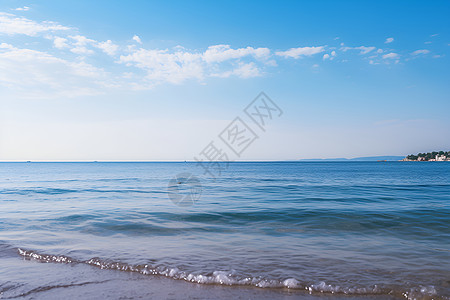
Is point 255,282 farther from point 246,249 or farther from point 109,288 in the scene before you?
point 109,288

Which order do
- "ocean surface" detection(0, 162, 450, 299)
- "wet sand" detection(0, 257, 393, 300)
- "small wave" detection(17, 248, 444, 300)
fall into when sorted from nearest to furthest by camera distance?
"wet sand" detection(0, 257, 393, 300)
"small wave" detection(17, 248, 444, 300)
"ocean surface" detection(0, 162, 450, 299)

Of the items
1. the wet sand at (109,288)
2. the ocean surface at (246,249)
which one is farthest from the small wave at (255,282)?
the wet sand at (109,288)

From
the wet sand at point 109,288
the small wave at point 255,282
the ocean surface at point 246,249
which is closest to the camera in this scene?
the wet sand at point 109,288

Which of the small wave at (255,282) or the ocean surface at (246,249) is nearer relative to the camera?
the small wave at (255,282)

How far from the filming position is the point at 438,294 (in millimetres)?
6613

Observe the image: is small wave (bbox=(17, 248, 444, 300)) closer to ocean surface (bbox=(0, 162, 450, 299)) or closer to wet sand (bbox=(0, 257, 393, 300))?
ocean surface (bbox=(0, 162, 450, 299))

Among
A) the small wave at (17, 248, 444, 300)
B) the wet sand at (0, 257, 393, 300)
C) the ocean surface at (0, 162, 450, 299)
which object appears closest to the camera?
the wet sand at (0, 257, 393, 300)

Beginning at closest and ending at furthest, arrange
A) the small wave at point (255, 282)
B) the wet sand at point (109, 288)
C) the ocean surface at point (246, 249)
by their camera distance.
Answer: the wet sand at point (109, 288) → the small wave at point (255, 282) → the ocean surface at point (246, 249)

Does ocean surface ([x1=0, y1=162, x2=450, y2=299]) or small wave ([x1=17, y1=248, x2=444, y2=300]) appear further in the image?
ocean surface ([x1=0, y1=162, x2=450, y2=299])

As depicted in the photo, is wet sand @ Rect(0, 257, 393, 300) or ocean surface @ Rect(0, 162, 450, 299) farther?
ocean surface @ Rect(0, 162, 450, 299)

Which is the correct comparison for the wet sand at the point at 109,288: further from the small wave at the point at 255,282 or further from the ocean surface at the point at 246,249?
the small wave at the point at 255,282

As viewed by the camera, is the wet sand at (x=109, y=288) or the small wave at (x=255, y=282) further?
the small wave at (x=255, y=282)

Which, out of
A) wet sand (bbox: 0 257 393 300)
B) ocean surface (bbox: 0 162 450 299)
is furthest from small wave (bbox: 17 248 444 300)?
wet sand (bbox: 0 257 393 300)

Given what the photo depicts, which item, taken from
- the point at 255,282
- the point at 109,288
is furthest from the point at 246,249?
the point at 109,288
